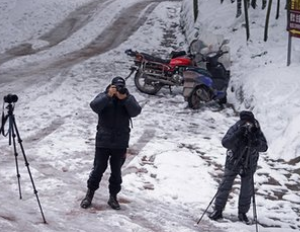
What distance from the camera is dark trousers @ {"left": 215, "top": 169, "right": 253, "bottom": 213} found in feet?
24.4

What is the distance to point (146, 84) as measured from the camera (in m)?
15.4

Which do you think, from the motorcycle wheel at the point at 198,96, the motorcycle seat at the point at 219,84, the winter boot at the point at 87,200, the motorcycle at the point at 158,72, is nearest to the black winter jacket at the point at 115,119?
the winter boot at the point at 87,200

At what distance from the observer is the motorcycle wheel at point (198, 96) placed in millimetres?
13938

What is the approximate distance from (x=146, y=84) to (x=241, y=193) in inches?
323

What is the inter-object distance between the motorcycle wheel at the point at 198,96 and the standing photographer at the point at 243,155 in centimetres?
656

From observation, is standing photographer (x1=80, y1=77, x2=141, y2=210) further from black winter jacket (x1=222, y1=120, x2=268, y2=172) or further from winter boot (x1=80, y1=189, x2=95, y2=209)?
black winter jacket (x1=222, y1=120, x2=268, y2=172)

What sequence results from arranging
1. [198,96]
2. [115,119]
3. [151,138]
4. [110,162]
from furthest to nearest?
1. [198,96]
2. [151,138]
3. [110,162]
4. [115,119]

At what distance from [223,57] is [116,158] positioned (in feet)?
30.6

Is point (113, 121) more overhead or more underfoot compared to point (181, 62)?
more underfoot

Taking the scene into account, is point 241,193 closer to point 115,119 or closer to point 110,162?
point 110,162

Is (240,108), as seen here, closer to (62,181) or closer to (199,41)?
(199,41)

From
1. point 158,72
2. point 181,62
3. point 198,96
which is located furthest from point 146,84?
point 198,96

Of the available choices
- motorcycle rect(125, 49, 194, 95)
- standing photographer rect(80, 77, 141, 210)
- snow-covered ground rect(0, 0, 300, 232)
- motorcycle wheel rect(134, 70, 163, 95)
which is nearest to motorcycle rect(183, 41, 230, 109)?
snow-covered ground rect(0, 0, 300, 232)

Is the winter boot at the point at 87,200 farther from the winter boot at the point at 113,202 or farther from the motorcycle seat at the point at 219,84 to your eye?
the motorcycle seat at the point at 219,84
